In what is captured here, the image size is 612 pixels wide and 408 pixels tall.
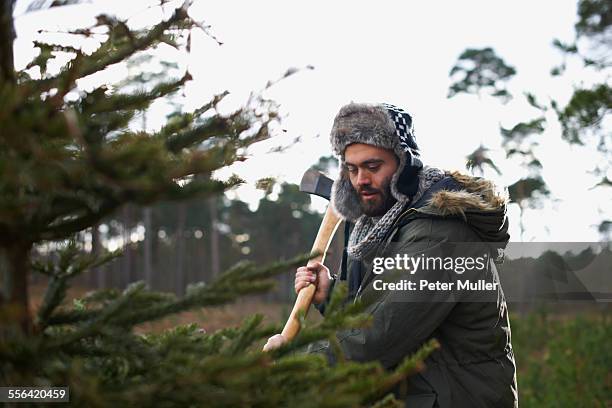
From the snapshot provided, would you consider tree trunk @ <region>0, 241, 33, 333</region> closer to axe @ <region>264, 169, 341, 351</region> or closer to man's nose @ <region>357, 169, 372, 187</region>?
axe @ <region>264, 169, 341, 351</region>

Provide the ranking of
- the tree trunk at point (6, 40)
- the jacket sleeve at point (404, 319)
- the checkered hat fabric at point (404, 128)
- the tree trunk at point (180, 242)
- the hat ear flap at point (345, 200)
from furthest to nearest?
the tree trunk at point (180, 242) → the hat ear flap at point (345, 200) → the checkered hat fabric at point (404, 128) → the jacket sleeve at point (404, 319) → the tree trunk at point (6, 40)

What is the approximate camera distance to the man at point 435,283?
285 centimetres

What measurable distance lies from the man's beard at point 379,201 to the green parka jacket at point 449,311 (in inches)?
12.6

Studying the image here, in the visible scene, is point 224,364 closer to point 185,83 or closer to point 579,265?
point 185,83

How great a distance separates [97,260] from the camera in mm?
2031

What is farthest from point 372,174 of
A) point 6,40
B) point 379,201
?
point 6,40

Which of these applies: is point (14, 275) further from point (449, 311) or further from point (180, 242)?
point (180, 242)

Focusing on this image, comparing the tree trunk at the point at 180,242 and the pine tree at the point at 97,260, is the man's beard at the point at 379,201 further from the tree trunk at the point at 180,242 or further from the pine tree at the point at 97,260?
the tree trunk at the point at 180,242

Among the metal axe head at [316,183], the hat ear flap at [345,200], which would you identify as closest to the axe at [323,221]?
the metal axe head at [316,183]

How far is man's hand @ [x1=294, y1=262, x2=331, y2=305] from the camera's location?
3412mm

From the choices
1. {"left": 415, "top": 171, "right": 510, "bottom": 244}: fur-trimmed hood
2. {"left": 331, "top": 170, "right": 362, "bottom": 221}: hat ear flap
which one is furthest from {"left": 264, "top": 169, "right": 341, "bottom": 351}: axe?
{"left": 415, "top": 171, "right": 510, "bottom": 244}: fur-trimmed hood

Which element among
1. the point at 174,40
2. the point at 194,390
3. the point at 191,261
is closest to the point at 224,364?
the point at 194,390

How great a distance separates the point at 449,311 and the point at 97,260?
1.62 m

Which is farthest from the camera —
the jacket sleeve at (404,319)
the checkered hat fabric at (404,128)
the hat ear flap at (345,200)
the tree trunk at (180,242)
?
the tree trunk at (180,242)
